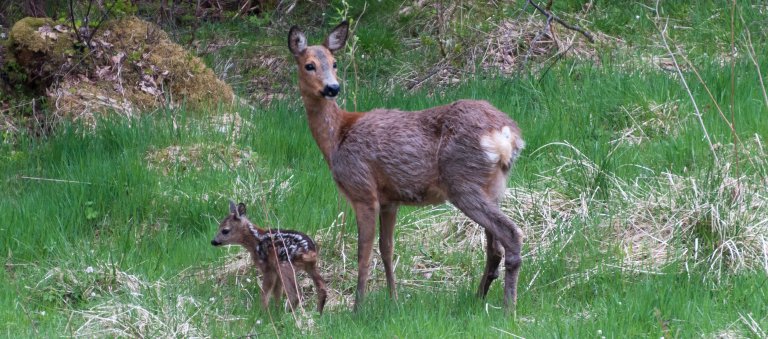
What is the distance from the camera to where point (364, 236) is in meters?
6.84

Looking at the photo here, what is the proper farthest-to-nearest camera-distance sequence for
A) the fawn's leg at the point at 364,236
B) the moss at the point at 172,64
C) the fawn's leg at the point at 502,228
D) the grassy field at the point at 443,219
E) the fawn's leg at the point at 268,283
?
the moss at the point at 172,64
the fawn's leg at the point at 268,283
the fawn's leg at the point at 364,236
the fawn's leg at the point at 502,228
the grassy field at the point at 443,219

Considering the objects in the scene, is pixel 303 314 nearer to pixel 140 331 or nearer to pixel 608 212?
pixel 140 331

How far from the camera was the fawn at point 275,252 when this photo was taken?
691 centimetres

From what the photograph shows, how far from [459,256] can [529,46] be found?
15.8 feet

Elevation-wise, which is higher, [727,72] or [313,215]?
[727,72]

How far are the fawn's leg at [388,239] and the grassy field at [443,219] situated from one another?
25 cm

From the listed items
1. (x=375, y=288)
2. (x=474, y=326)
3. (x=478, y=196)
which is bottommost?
(x=375, y=288)

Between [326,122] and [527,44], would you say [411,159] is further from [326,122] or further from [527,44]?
[527,44]

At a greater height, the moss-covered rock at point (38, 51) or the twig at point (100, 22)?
the twig at point (100, 22)

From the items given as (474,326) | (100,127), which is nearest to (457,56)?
(100,127)

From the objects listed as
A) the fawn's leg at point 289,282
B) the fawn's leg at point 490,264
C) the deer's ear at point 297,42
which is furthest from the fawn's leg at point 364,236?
the deer's ear at point 297,42

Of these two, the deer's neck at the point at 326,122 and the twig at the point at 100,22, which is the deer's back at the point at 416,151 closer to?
the deer's neck at the point at 326,122

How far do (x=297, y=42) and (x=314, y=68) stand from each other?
0.23 m

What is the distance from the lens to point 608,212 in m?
7.34
